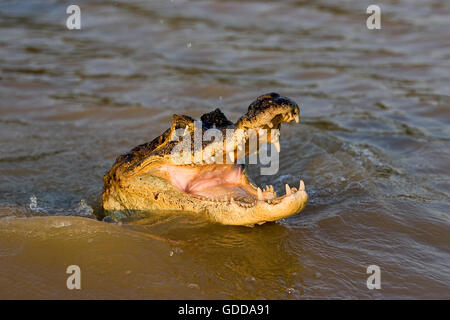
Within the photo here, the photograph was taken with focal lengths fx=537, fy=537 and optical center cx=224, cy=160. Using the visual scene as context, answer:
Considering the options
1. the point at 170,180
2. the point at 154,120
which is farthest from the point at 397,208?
the point at 154,120

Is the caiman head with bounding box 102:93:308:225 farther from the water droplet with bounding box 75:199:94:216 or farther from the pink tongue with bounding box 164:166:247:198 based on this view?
the water droplet with bounding box 75:199:94:216

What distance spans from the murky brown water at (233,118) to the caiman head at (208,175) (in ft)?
0.60

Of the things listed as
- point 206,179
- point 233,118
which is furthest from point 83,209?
point 233,118

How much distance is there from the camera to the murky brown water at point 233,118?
332 cm

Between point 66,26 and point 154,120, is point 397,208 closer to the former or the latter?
point 154,120

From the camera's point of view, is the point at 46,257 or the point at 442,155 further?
the point at 442,155

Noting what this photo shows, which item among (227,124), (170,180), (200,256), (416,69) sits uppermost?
(416,69)

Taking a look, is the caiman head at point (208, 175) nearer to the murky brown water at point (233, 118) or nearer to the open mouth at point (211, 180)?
the open mouth at point (211, 180)

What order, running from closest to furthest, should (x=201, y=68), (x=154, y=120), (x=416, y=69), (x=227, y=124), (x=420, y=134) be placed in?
(x=227, y=124)
(x=420, y=134)
(x=154, y=120)
(x=416, y=69)
(x=201, y=68)

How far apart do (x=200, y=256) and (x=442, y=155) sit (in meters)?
3.05

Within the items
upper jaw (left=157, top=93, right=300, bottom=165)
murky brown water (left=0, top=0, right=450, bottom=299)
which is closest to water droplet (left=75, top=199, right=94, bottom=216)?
murky brown water (left=0, top=0, right=450, bottom=299)

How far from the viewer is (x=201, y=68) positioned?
29.7ft

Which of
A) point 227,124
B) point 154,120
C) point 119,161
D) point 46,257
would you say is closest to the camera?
point 46,257

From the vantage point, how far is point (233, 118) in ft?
22.5
